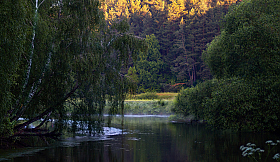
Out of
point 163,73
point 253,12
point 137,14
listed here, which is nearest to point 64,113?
point 253,12

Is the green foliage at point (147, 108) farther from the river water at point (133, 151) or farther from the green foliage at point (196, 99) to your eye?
the river water at point (133, 151)

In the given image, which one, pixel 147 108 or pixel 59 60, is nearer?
pixel 59 60

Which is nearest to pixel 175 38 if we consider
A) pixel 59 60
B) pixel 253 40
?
pixel 253 40

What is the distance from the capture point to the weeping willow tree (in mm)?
11520

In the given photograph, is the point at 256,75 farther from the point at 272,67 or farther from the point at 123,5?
the point at 123,5

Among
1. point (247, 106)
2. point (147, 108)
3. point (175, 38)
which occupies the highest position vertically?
point (175, 38)

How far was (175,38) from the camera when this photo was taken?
87062mm

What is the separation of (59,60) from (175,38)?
72780 millimetres

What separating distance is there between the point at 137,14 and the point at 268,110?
252 feet

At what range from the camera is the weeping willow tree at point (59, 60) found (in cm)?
1152

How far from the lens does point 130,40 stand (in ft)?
62.8

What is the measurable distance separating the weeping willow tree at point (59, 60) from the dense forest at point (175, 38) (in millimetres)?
56485

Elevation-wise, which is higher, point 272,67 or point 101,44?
point 101,44

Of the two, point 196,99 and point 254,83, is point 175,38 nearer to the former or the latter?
point 196,99
